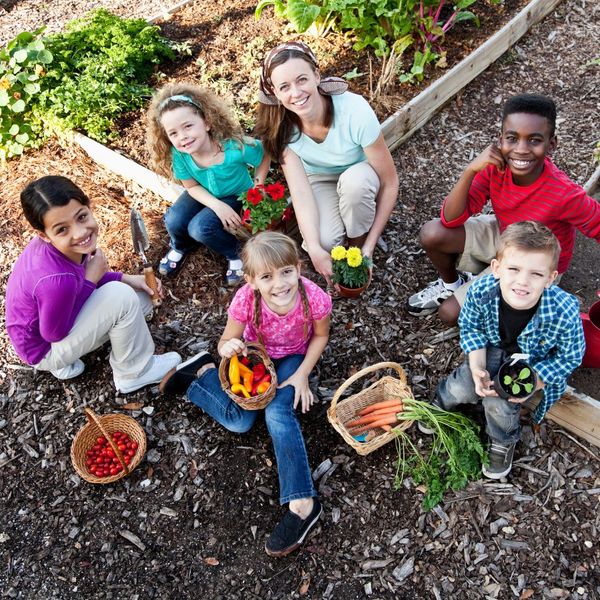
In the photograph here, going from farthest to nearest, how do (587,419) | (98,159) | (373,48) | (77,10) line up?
(77,10) → (373,48) → (98,159) → (587,419)

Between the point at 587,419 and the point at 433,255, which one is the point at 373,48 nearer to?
the point at 433,255

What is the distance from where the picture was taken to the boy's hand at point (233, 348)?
111 inches

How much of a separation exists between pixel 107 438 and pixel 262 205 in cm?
163

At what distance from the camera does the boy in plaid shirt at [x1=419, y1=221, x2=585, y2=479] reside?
2.43m

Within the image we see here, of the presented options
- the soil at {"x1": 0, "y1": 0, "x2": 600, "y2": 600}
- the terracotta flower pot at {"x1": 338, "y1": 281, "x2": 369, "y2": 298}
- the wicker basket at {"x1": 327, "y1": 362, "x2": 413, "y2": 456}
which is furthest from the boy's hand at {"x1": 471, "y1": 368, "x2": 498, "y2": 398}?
the terracotta flower pot at {"x1": 338, "y1": 281, "x2": 369, "y2": 298}

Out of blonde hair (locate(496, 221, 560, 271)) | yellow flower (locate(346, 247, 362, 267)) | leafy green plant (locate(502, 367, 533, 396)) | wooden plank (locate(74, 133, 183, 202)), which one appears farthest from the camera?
wooden plank (locate(74, 133, 183, 202))

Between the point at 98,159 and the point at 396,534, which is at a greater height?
the point at 98,159

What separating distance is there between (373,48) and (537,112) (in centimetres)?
283

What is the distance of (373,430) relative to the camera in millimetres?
2998

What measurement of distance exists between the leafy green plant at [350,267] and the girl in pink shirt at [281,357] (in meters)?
0.44

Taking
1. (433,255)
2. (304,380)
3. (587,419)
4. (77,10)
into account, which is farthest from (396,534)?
(77,10)

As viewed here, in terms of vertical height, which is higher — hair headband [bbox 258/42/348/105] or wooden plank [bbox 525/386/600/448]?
hair headband [bbox 258/42/348/105]

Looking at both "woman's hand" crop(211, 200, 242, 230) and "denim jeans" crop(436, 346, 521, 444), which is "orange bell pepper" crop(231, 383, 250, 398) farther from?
"woman's hand" crop(211, 200, 242, 230)

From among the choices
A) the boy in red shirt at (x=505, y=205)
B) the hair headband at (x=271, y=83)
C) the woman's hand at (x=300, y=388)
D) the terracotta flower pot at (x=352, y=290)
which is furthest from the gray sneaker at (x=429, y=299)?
the hair headband at (x=271, y=83)
